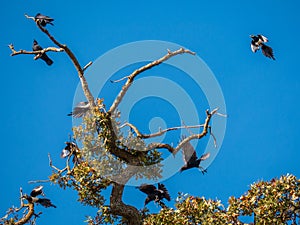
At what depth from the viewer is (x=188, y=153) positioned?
13.6 m

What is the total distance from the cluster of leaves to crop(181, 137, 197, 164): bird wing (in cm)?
94

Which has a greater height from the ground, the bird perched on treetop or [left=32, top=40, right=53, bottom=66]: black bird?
[left=32, top=40, right=53, bottom=66]: black bird

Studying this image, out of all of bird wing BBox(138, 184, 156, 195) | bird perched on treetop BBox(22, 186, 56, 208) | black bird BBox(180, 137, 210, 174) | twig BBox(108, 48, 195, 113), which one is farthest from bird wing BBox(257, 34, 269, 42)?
bird perched on treetop BBox(22, 186, 56, 208)

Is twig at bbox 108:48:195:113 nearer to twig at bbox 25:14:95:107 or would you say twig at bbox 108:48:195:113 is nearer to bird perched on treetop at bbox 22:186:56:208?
twig at bbox 25:14:95:107

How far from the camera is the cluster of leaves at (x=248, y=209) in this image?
13234mm

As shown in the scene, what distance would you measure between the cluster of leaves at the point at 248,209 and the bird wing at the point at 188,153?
3.09ft

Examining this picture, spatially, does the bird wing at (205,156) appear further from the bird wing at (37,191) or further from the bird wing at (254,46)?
the bird wing at (37,191)

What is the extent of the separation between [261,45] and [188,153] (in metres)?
3.07

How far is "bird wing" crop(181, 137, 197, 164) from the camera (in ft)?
44.4

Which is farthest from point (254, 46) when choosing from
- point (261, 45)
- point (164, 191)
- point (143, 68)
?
point (164, 191)

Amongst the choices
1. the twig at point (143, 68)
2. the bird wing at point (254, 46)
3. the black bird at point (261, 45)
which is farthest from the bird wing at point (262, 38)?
the twig at point (143, 68)

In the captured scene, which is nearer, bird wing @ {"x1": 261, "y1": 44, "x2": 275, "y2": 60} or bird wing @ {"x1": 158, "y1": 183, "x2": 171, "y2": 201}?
bird wing @ {"x1": 261, "y1": 44, "x2": 275, "y2": 60}

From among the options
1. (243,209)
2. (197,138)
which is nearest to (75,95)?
(197,138)

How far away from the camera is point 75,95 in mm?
13844
